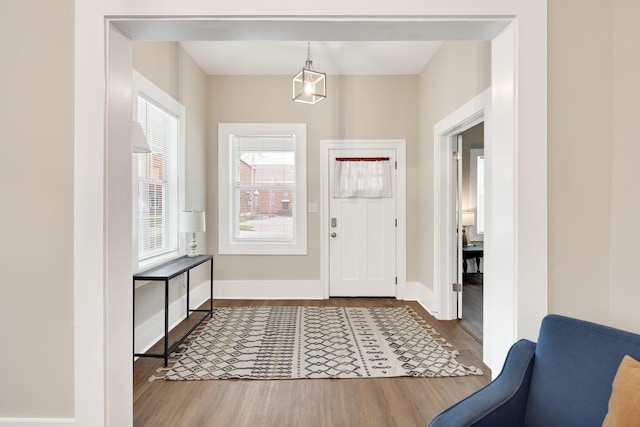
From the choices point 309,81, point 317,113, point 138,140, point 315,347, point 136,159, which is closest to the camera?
point 138,140

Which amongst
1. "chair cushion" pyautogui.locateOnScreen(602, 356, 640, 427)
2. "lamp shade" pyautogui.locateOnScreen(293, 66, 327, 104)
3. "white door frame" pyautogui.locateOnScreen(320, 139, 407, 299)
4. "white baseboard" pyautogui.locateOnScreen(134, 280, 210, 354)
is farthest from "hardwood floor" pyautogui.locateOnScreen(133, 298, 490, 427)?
"lamp shade" pyautogui.locateOnScreen(293, 66, 327, 104)

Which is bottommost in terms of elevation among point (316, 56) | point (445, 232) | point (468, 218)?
point (445, 232)

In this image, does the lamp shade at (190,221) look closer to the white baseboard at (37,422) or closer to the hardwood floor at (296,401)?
the hardwood floor at (296,401)

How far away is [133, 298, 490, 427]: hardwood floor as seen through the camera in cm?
202

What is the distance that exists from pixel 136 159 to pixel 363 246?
2.87m

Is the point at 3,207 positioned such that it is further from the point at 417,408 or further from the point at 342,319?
the point at 342,319

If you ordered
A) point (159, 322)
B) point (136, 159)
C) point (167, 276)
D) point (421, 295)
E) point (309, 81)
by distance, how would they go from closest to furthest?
point (167, 276), point (136, 159), point (159, 322), point (309, 81), point (421, 295)

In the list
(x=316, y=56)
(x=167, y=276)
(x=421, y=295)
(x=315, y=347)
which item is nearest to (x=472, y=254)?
(x=421, y=295)

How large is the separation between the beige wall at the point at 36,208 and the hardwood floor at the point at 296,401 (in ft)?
2.16

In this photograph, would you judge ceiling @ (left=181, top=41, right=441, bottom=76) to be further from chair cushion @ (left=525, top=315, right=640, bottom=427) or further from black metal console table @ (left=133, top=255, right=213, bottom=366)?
chair cushion @ (left=525, top=315, right=640, bottom=427)

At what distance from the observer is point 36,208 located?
1597 mm

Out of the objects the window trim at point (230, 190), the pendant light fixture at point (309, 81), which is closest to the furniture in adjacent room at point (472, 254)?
the window trim at point (230, 190)

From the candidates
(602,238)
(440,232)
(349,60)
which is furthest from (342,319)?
(349,60)

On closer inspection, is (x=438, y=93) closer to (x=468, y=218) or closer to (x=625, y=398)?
(x=468, y=218)
